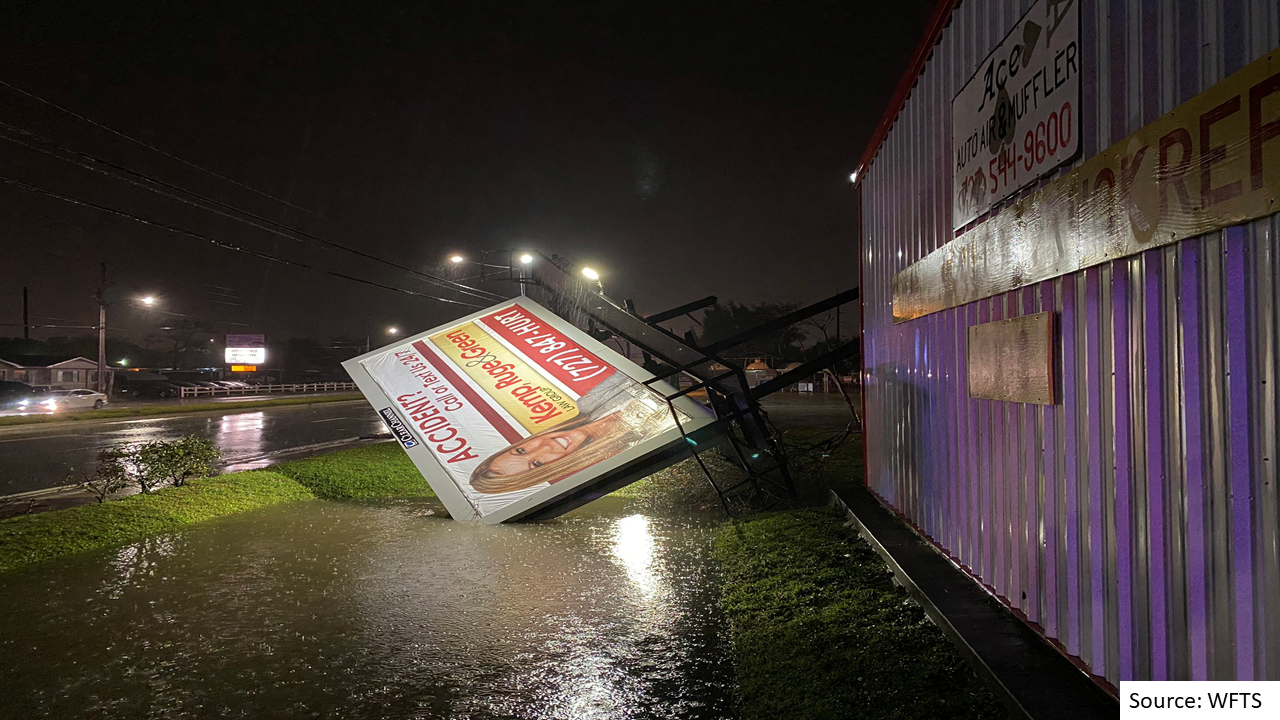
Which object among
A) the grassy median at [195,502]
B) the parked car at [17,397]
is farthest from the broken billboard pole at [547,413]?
the parked car at [17,397]

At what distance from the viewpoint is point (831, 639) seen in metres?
3.65

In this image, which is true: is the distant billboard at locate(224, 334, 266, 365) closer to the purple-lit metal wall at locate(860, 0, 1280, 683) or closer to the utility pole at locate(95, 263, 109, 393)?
the utility pole at locate(95, 263, 109, 393)

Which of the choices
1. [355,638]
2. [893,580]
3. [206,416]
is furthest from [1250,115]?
[206,416]

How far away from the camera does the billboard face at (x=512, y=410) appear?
696 cm

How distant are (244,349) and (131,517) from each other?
55476 mm

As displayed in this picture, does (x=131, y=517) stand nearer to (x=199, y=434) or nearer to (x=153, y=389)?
(x=199, y=434)

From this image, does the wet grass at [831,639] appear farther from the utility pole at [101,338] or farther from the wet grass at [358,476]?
the utility pole at [101,338]

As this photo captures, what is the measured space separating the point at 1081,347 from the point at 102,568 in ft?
22.3

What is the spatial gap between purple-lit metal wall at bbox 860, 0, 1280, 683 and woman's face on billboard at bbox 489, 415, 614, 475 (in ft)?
13.6

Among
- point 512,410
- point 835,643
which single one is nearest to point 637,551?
point 835,643

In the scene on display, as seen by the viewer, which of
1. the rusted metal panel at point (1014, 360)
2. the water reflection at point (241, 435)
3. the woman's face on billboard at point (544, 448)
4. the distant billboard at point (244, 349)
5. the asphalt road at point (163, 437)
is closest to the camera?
the rusted metal panel at point (1014, 360)

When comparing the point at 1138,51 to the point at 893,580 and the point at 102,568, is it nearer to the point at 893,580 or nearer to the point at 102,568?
the point at 893,580

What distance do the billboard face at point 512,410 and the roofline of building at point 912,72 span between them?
3276 millimetres

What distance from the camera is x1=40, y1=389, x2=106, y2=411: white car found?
2639 cm
